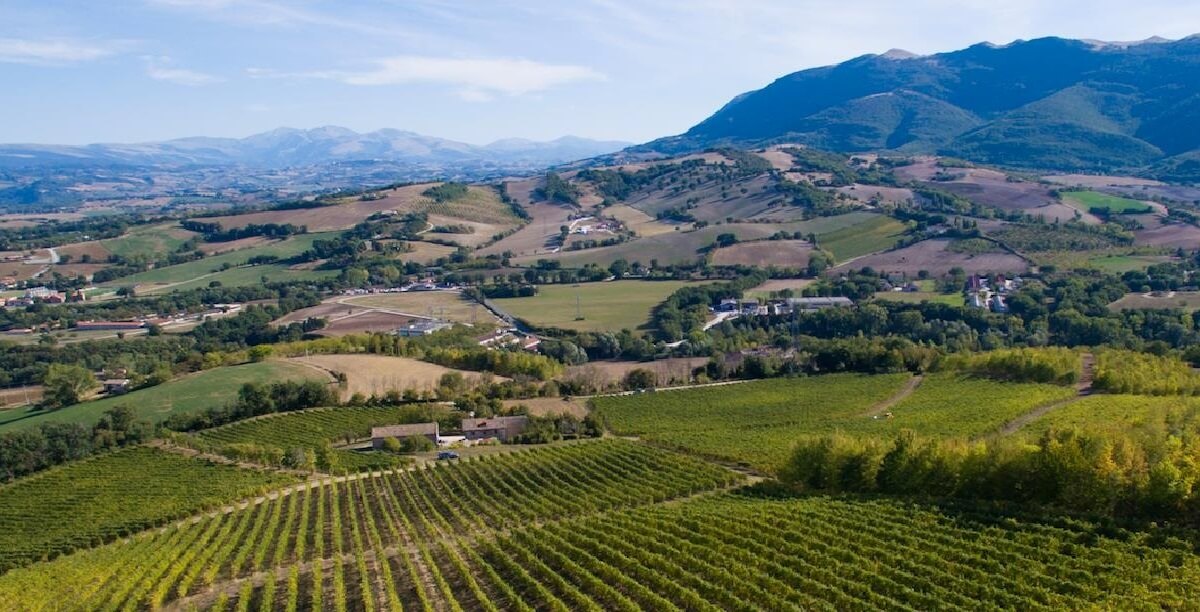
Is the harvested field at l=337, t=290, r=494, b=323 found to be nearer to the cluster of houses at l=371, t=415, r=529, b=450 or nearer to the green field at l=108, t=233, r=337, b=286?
the green field at l=108, t=233, r=337, b=286

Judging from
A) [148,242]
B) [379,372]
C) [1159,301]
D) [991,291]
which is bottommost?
[379,372]

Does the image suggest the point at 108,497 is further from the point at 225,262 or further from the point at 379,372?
the point at 225,262

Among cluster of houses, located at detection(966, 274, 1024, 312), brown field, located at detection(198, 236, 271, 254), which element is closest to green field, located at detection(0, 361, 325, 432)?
cluster of houses, located at detection(966, 274, 1024, 312)

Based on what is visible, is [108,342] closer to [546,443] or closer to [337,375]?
[337,375]


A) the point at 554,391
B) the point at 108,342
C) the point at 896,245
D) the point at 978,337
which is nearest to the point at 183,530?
the point at 554,391

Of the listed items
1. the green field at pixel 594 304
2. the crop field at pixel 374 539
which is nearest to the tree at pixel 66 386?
the crop field at pixel 374 539

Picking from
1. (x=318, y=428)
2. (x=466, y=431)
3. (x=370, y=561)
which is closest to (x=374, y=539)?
(x=370, y=561)
